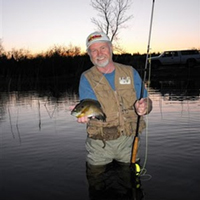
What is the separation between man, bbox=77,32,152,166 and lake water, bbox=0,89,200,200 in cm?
73

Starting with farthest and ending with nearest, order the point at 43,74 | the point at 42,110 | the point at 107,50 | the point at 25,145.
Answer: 1. the point at 43,74
2. the point at 42,110
3. the point at 25,145
4. the point at 107,50

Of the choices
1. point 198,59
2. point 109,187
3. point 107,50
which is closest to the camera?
point 107,50

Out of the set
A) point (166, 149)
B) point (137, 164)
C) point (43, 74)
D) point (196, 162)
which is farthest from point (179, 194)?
point (43, 74)

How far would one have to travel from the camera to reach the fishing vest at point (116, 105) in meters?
4.30

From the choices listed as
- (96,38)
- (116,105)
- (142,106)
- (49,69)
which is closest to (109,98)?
(116,105)

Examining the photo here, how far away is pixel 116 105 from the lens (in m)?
4.30

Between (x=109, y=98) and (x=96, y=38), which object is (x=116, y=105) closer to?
(x=109, y=98)

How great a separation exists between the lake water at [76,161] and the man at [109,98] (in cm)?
73

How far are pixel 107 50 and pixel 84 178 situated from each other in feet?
7.95

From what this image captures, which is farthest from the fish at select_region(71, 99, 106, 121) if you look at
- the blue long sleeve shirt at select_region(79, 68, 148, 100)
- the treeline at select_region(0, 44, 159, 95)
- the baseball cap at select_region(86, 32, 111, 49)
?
the treeline at select_region(0, 44, 159, 95)

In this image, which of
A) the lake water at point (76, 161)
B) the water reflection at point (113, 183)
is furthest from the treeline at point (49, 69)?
the water reflection at point (113, 183)

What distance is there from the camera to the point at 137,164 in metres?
4.39

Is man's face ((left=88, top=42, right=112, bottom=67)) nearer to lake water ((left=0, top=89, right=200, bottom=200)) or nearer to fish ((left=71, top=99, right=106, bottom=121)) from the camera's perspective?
fish ((left=71, top=99, right=106, bottom=121))

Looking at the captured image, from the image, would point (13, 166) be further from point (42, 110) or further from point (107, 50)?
point (42, 110)
